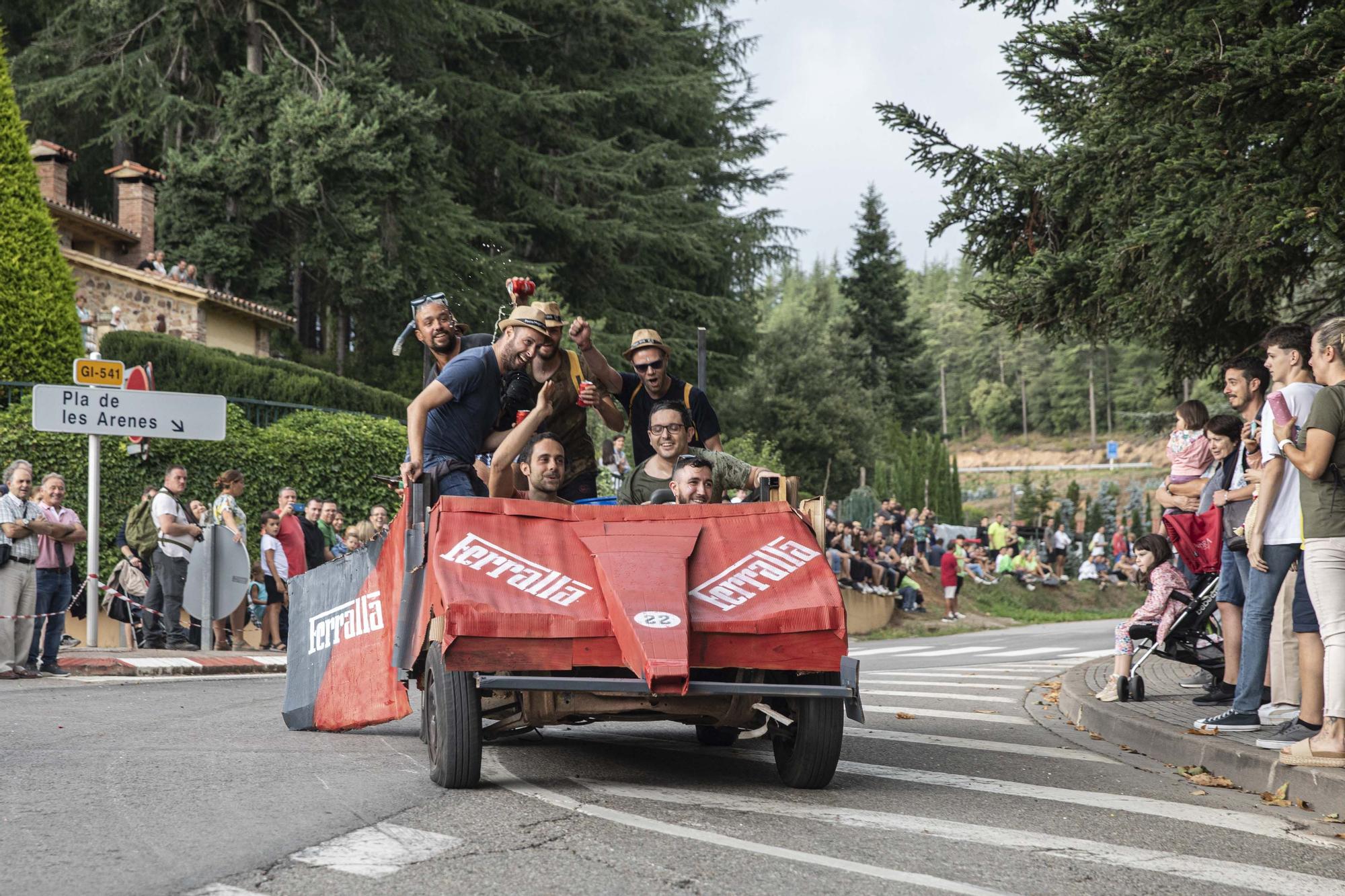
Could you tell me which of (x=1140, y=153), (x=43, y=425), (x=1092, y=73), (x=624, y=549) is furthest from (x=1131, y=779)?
(x=43, y=425)

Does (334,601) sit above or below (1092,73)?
below

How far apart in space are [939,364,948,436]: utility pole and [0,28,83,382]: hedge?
138269 millimetres

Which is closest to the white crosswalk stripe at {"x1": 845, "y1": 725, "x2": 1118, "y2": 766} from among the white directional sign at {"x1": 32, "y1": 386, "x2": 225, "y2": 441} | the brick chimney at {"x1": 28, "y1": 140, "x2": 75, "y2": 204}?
the white directional sign at {"x1": 32, "y1": 386, "x2": 225, "y2": 441}

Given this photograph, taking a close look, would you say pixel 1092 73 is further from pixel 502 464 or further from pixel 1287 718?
pixel 502 464

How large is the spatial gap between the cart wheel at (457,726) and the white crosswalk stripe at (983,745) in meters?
3.53

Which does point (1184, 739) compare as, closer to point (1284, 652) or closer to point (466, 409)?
point (1284, 652)

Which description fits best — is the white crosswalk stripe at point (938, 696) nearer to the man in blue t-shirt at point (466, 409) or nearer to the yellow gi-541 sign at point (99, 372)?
the man in blue t-shirt at point (466, 409)

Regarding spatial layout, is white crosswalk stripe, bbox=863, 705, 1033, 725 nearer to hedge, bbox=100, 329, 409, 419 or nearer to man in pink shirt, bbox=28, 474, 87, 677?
man in pink shirt, bbox=28, 474, 87, 677

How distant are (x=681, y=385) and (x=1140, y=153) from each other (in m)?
4.62

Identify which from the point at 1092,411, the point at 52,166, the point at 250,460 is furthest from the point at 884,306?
the point at 250,460

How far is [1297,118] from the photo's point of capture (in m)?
9.31

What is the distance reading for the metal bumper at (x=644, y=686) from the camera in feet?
20.0

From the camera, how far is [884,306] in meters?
91.4

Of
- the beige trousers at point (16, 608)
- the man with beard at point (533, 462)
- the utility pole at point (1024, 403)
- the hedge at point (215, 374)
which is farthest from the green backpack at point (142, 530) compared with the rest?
the utility pole at point (1024, 403)
